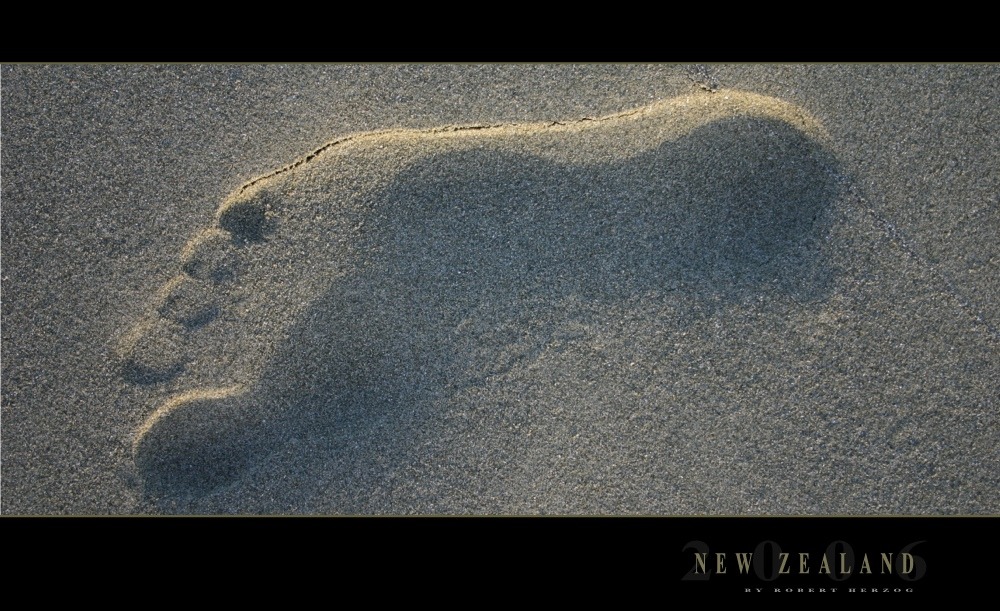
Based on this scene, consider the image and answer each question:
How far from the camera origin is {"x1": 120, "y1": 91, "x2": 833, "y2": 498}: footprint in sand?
1.63 meters

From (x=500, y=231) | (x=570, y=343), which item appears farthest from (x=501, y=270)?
(x=570, y=343)

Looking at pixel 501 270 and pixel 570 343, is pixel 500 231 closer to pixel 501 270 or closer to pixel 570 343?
pixel 501 270

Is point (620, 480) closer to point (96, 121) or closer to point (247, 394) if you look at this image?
point (247, 394)

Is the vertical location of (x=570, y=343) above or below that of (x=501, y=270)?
below

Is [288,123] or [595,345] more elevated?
[288,123]

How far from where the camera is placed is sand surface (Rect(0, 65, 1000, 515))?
1628 mm

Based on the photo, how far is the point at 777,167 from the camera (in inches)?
64.4

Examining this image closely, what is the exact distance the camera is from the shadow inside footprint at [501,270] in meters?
1.62

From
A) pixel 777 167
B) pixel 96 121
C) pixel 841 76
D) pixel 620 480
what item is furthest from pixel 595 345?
pixel 96 121

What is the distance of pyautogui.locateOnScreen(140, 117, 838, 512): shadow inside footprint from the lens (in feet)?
5.33

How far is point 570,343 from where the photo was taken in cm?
164

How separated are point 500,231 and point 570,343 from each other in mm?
383

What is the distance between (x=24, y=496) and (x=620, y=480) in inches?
68.4

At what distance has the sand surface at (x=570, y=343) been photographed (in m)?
1.63
